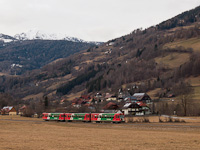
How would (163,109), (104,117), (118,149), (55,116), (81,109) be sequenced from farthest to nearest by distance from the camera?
(81,109) < (163,109) < (55,116) < (104,117) < (118,149)

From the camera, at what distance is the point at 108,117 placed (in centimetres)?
8344

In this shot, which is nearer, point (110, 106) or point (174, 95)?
point (110, 106)

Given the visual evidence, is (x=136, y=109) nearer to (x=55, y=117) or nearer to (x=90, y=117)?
(x=55, y=117)

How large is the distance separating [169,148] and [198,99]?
124752 mm

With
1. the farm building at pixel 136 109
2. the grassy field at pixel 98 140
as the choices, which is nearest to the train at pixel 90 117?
the grassy field at pixel 98 140

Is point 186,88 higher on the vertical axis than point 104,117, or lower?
higher

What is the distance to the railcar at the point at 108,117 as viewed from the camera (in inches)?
3177

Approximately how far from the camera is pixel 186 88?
178000 mm

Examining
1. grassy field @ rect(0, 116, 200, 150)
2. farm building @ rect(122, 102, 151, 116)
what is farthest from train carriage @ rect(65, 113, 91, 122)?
farm building @ rect(122, 102, 151, 116)

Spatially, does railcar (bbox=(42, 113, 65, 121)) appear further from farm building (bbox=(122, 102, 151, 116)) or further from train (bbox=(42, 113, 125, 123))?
Answer: farm building (bbox=(122, 102, 151, 116))

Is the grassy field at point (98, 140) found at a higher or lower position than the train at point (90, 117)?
lower

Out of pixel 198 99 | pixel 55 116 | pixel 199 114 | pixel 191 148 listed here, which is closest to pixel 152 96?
pixel 198 99

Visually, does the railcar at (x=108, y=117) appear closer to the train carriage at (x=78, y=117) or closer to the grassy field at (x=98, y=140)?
the train carriage at (x=78, y=117)

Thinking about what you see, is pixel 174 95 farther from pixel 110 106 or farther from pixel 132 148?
pixel 132 148
